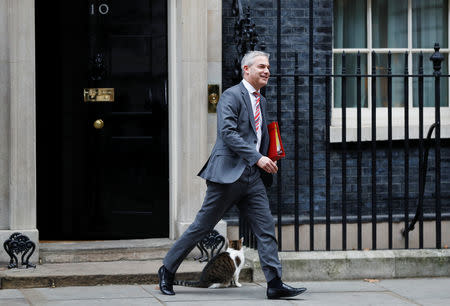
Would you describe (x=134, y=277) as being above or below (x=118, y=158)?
below

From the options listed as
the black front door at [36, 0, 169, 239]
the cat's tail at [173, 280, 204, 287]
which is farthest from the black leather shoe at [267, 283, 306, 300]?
the black front door at [36, 0, 169, 239]

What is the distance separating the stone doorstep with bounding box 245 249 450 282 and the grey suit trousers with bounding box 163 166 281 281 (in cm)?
84

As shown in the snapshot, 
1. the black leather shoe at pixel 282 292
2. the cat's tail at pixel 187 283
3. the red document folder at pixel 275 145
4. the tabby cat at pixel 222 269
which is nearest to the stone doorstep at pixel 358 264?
the tabby cat at pixel 222 269

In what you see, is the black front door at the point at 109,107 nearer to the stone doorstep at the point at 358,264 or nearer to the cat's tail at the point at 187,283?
the stone doorstep at the point at 358,264

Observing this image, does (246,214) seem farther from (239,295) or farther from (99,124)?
(99,124)

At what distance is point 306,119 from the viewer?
28.1 feet

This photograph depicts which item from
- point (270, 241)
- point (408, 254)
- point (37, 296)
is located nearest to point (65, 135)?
point (37, 296)

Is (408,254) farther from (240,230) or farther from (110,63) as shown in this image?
(110,63)

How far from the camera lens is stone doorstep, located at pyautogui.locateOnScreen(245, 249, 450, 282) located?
7543 mm

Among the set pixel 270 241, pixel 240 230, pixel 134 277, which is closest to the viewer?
pixel 270 241

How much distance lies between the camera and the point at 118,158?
8.39m

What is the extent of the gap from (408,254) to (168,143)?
7.85 feet

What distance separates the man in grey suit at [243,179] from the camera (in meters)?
6.61

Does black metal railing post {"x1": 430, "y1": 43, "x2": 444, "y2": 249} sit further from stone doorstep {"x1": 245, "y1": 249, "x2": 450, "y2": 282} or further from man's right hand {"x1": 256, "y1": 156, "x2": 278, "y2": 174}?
man's right hand {"x1": 256, "y1": 156, "x2": 278, "y2": 174}
